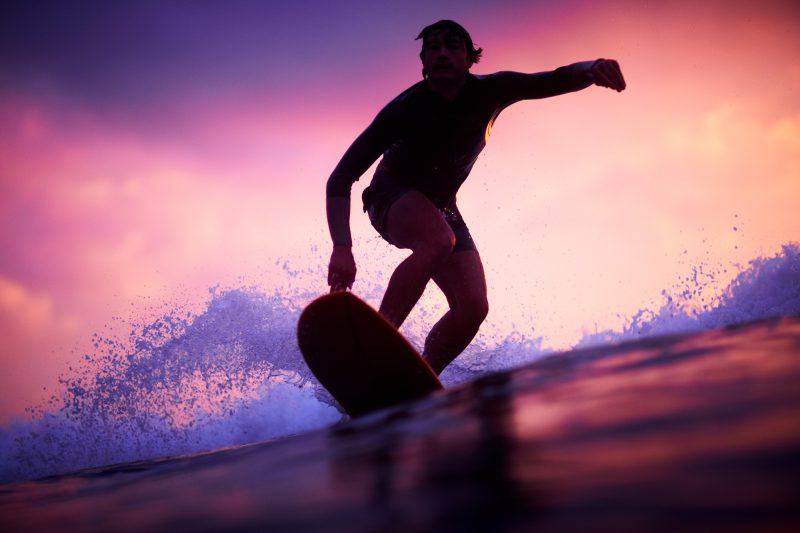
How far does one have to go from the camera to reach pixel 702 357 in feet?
4.76

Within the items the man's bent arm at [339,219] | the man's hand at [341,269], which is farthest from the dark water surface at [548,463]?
the man's bent arm at [339,219]

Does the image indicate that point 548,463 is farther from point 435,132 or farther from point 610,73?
point 610,73

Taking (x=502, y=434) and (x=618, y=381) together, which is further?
(x=618, y=381)

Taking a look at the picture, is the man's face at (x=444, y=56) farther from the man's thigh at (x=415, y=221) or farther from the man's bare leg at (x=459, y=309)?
the man's bare leg at (x=459, y=309)

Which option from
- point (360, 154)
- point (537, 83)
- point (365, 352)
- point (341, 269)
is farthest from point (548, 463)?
point (537, 83)

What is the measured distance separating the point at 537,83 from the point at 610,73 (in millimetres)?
402

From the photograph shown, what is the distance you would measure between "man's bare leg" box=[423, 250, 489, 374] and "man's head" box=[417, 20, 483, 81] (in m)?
0.98

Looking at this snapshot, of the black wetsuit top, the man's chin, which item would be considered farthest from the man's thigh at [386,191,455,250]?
the man's chin

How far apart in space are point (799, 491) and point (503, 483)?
1.20ft

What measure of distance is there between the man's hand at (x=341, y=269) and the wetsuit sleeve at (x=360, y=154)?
0.31 m

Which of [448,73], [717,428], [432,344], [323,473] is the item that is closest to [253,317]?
[432,344]

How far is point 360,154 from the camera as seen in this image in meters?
3.01

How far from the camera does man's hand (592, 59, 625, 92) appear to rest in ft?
9.59

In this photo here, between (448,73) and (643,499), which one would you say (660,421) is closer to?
(643,499)
